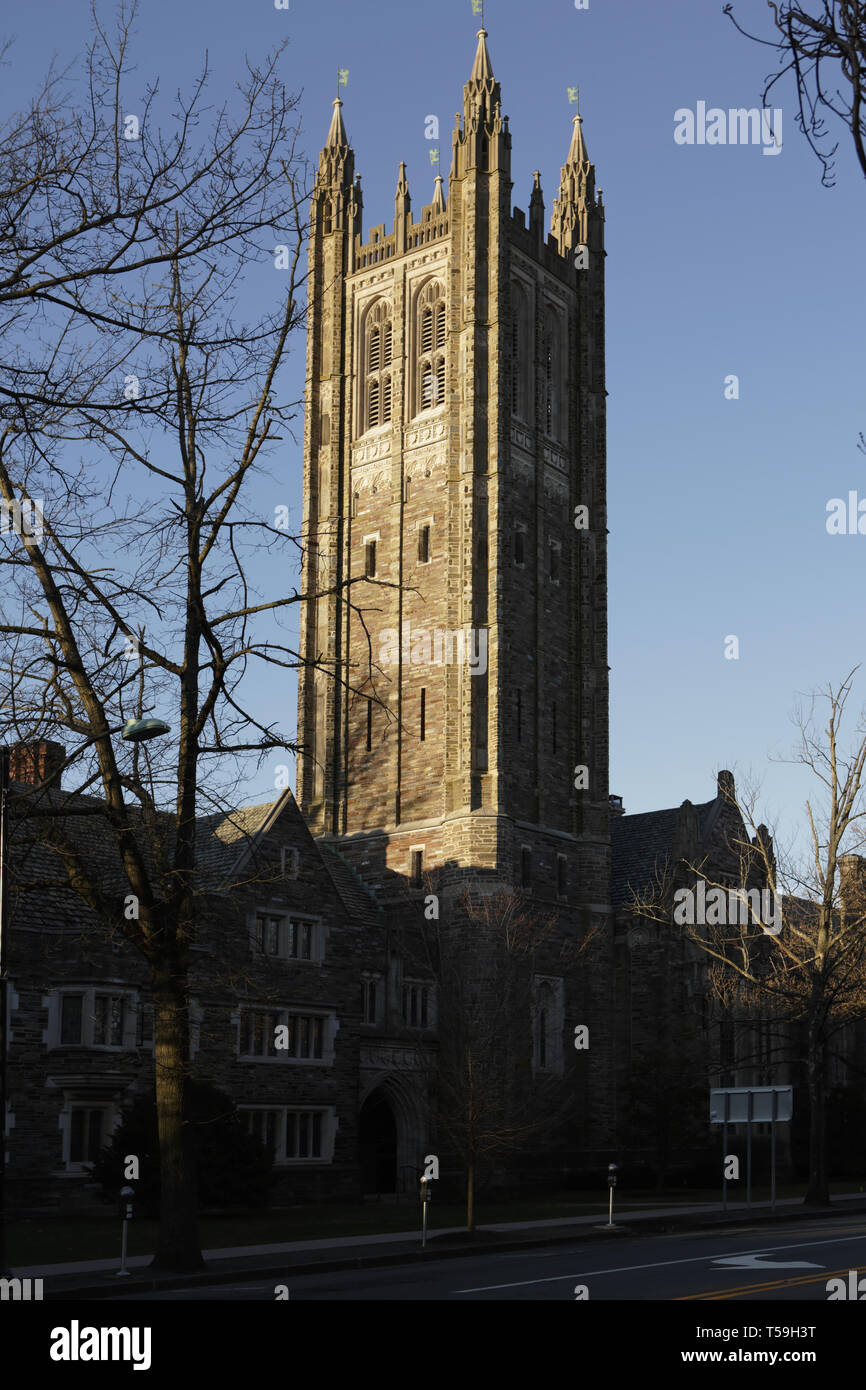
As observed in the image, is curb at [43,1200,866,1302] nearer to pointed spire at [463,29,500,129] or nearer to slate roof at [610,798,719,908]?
slate roof at [610,798,719,908]

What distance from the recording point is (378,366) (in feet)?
216

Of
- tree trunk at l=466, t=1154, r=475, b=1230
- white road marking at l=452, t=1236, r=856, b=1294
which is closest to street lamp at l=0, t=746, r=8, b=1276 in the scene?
white road marking at l=452, t=1236, r=856, b=1294

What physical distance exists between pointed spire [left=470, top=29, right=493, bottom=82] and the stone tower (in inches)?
5.2

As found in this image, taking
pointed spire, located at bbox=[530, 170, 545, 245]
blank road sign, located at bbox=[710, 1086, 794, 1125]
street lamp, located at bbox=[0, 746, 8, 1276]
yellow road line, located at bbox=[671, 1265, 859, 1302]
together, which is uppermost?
pointed spire, located at bbox=[530, 170, 545, 245]

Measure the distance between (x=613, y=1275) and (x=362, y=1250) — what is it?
7008 millimetres

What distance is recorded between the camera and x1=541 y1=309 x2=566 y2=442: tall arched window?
64.6 meters

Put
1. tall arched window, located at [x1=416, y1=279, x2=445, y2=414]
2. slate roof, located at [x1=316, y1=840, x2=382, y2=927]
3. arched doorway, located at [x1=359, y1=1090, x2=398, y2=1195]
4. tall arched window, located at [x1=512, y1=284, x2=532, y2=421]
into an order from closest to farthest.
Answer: arched doorway, located at [x1=359, y1=1090, x2=398, y2=1195]
slate roof, located at [x1=316, y1=840, x2=382, y2=927]
tall arched window, located at [x1=512, y1=284, x2=532, y2=421]
tall arched window, located at [x1=416, y1=279, x2=445, y2=414]

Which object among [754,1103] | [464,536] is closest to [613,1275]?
[754,1103]

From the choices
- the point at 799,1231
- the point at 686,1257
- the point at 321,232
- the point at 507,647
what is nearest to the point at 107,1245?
the point at 686,1257

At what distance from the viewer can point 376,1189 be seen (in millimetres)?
50000

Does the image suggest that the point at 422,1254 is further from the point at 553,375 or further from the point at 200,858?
the point at 553,375

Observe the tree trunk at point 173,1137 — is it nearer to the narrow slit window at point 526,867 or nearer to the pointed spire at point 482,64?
the narrow slit window at point 526,867

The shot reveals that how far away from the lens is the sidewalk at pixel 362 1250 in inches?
826
